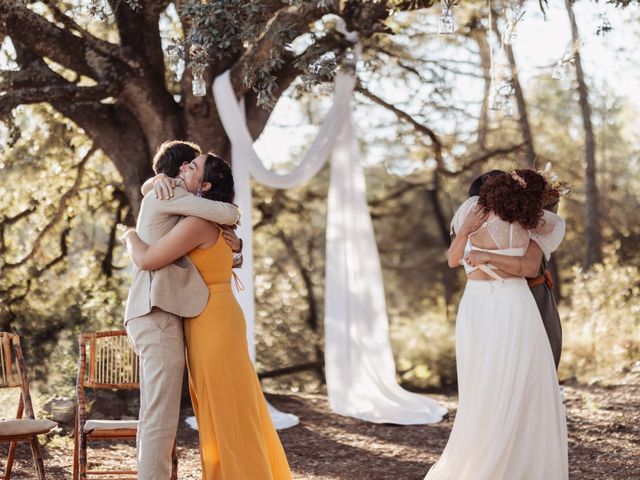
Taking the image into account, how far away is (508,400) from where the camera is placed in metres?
4.02

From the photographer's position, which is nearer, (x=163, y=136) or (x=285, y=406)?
(x=163, y=136)

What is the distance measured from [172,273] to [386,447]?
118 inches

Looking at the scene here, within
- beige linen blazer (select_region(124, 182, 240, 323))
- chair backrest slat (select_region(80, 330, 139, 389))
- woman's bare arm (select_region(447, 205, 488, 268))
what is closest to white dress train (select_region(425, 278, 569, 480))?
woman's bare arm (select_region(447, 205, 488, 268))

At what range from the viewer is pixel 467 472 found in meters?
4.06

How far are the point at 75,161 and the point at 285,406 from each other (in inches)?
125

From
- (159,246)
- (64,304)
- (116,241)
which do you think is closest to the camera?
(159,246)

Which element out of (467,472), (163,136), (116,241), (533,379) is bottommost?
(467,472)

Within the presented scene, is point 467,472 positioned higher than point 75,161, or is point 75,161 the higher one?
point 75,161

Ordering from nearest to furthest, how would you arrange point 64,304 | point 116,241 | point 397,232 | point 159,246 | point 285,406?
point 159,246 → point 285,406 → point 64,304 → point 116,241 → point 397,232

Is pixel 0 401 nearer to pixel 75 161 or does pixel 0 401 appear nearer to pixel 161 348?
pixel 75 161

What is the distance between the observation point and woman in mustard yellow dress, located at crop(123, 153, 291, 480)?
3393mm

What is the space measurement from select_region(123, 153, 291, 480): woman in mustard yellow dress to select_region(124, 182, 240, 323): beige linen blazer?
0.05m

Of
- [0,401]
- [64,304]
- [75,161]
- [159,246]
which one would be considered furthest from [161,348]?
[75,161]

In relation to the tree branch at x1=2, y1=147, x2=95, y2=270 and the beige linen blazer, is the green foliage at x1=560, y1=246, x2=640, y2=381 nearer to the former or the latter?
the tree branch at x1=2, y1=147, x2=95, y2=270
